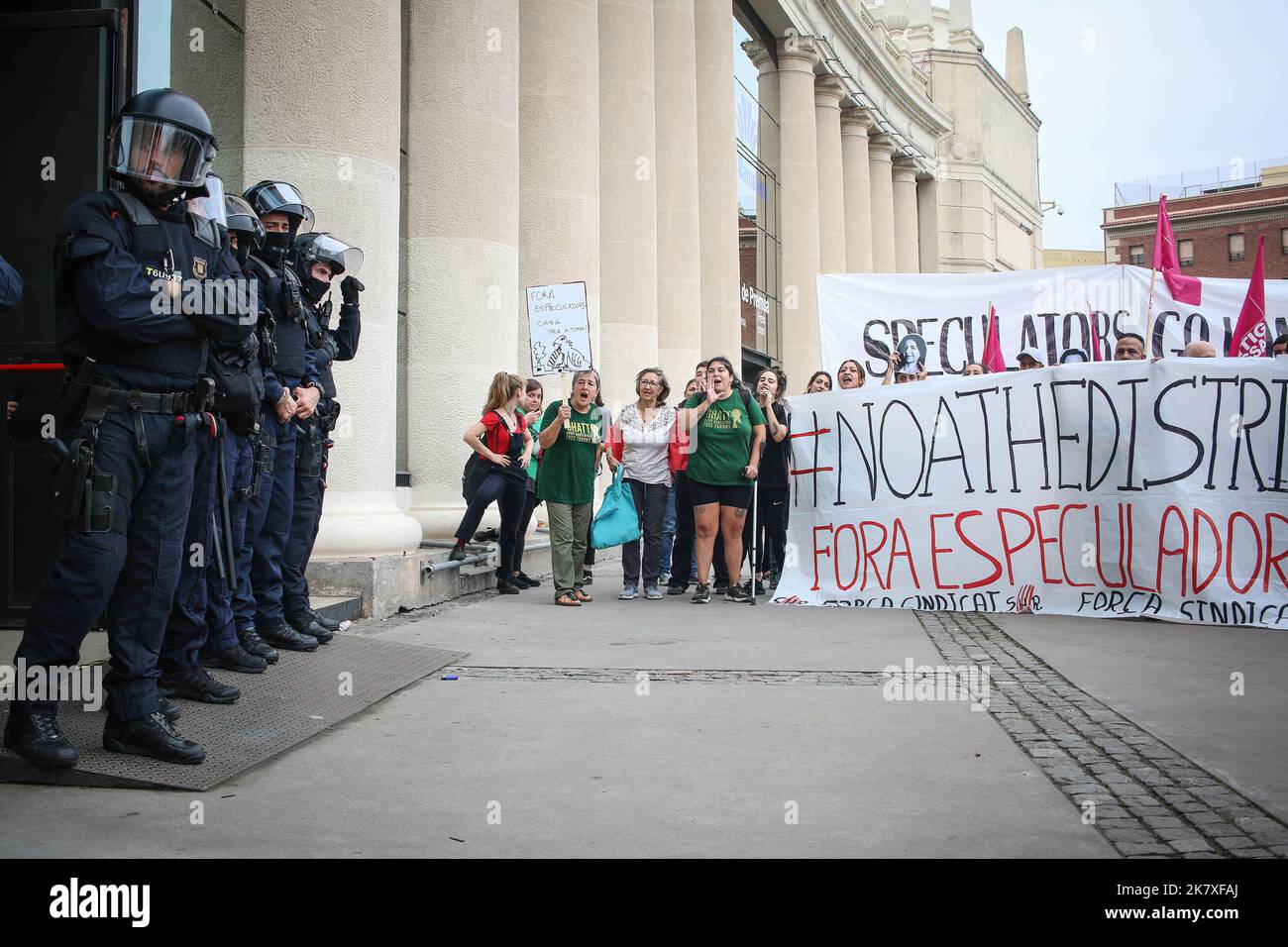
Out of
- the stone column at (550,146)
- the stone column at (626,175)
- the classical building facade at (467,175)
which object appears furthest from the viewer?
the stone column at (626,175)

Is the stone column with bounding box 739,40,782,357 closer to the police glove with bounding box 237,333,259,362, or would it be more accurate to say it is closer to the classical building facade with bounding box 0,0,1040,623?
the classical building facade with bounding box 0,0,1040,623

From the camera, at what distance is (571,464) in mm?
9883

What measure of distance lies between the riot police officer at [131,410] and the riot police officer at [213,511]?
0.29 m

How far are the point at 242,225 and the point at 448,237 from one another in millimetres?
5890

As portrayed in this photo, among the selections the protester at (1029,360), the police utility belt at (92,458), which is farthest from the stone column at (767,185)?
the police utility belt at (92,458)

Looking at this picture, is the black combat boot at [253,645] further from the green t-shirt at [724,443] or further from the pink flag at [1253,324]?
the pink flag at [1253,324]

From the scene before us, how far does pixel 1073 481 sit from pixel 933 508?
107cm

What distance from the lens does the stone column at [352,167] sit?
839 centimetres

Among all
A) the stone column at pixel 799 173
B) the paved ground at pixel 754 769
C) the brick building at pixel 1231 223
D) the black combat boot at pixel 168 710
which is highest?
the brick building at pixel 1231 223

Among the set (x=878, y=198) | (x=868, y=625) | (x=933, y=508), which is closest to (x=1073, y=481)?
(x=933, y=508)

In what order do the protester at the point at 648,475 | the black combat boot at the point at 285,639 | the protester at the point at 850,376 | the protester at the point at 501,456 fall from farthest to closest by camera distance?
1. the protester at the point at 850,376
2. the protester at the point at 648,475
3. the protester at the point at 501,456
4. the black combat boot at the point at 285,639

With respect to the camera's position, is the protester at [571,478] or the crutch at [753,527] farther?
the crutch at [753,527]

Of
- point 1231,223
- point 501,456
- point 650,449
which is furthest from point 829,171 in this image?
point 1231,223

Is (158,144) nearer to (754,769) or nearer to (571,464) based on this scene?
(754,769)
